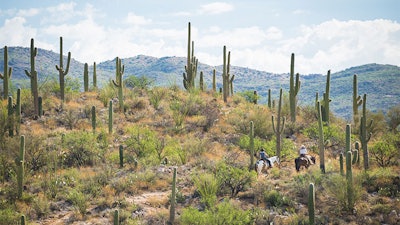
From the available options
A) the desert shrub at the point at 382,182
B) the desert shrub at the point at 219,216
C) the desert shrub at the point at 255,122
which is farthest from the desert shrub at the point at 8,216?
the desert shrub at the point at 255,122

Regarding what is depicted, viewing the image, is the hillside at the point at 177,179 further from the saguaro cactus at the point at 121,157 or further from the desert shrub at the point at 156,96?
the desert shrub at the point at 156,96

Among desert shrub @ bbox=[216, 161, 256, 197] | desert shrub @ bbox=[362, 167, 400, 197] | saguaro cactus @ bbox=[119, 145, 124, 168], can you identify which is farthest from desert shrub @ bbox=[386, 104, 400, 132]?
saguaro cactus @ bbox=[119, 145, 124, 168]

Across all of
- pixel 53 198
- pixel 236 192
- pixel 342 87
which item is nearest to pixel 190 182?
pixel 236 192

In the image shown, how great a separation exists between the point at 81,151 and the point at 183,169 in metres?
4.11

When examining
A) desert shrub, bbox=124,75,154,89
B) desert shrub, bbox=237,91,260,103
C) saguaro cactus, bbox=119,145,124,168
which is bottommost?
saguaro cactus, bbox=119,145,124,168

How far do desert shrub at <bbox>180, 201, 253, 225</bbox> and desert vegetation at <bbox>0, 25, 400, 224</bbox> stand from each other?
0.12 ft

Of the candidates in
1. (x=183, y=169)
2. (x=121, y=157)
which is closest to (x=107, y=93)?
(x=121, y=157)

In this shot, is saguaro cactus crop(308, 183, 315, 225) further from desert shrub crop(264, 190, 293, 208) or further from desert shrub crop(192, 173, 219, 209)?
desert shrub crop(192, 173, 219, 209)

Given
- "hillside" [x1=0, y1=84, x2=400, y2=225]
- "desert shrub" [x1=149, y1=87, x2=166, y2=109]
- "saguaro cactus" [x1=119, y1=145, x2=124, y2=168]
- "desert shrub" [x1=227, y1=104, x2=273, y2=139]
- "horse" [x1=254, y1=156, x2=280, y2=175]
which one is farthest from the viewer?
"desert shrub" [x1=149, y1=87, x2=166, y2=109]

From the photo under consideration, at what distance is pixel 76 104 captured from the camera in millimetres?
24875

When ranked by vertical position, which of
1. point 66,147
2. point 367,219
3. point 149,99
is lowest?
point 367,219

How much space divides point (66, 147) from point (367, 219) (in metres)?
11.3

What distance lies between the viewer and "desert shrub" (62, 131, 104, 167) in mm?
17216

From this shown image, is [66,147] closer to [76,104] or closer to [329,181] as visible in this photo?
[76,104]
